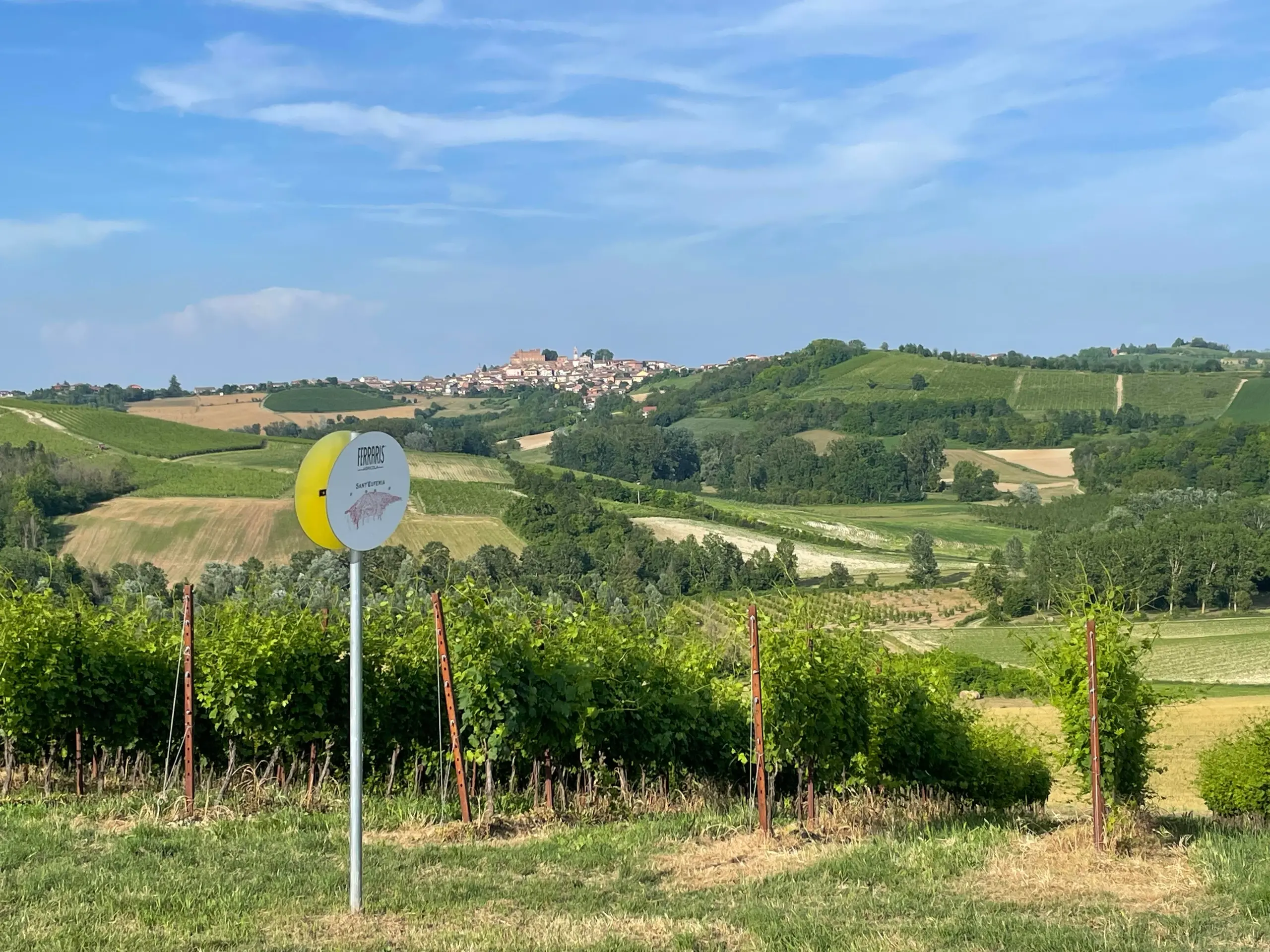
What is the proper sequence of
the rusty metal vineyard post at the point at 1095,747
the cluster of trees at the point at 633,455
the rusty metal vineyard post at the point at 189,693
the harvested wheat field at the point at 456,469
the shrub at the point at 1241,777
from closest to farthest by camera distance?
the rusty metal vineyard post at the point at 1095,747
the rusty metal vineyard post at the point at 189,693
the shrub at the point at 1241,777
the harvested wheat field at the point at 456,469
the cluster of trees at the point at 633,455

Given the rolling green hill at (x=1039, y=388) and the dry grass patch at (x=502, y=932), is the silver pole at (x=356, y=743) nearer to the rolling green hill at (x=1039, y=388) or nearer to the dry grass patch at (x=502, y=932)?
the dry grass patch at (x=502, y=932)

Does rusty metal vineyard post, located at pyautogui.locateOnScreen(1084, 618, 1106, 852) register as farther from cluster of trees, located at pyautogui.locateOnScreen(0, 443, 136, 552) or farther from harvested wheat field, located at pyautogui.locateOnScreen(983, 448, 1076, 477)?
harvested wheat field, located at pyautogui.locateOnScreen(983, 448, 1076, 477)

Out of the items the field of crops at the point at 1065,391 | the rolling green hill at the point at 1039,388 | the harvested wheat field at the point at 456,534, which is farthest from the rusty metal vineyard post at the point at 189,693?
the field of crops at the point at 1065,391

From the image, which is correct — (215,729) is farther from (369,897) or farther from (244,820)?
(369,897)

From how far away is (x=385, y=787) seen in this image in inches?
418

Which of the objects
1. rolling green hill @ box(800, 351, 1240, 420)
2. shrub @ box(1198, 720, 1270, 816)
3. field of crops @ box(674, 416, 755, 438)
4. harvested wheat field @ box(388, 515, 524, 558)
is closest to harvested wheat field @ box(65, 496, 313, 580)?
harvested wheat field @ box(388, 515, 524, 558)

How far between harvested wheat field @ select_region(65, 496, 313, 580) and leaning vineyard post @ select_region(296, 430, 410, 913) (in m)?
70.2

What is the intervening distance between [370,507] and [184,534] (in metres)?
80.2

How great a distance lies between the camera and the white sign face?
22.0 ft

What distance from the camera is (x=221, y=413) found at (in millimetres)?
166375

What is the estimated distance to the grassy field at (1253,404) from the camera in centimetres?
14125

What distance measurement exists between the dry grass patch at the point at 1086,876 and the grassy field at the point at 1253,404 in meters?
146

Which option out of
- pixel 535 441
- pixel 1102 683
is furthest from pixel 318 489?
pixel 535 441

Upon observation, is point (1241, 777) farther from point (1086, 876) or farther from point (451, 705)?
point (451, 705)
